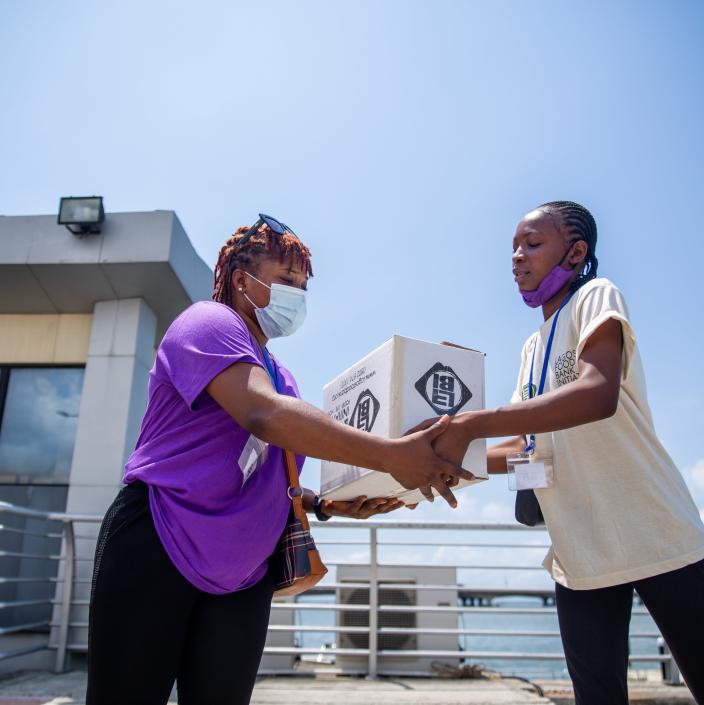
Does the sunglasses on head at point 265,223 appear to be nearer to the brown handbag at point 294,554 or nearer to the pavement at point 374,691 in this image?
the brown handbag at point 294,554

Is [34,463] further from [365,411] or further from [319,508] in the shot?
[365,411]

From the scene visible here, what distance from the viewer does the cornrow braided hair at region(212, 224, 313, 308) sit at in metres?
1.99

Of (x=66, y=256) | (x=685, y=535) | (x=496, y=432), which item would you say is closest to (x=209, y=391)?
(x=496, y=432)

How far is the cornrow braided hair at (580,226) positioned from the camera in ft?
6.88

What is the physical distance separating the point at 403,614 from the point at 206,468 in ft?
16.0

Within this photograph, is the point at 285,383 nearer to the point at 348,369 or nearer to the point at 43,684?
the point at 348,369

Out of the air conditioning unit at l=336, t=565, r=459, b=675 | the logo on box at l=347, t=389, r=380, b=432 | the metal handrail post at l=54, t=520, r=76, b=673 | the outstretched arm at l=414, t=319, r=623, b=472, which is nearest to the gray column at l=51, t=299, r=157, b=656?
the metal handrail post at l=54, t=520, r=76, b=673

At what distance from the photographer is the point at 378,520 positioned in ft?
16.4

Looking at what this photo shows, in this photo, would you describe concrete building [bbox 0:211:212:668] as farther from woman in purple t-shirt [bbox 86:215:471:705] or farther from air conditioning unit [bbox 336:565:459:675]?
woman in purple t-shirt [bbox 86:215:471:705]

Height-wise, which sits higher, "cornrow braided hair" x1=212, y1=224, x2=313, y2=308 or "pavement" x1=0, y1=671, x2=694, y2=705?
"cornrow braided hair" x1=212, y1=224, x2=313, y2=308

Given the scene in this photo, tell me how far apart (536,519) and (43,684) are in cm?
401

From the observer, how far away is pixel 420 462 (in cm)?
162

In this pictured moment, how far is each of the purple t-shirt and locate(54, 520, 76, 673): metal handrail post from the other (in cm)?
404

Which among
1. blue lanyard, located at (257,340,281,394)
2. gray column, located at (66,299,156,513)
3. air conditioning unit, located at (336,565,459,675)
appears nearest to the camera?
blue lanyard, located at (257,340,281,394)
